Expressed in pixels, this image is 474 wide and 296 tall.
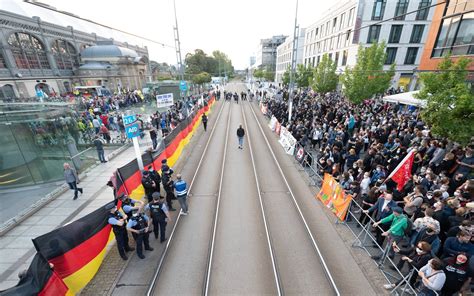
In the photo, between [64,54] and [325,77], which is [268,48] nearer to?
[64,54]

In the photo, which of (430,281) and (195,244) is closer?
(430,281)

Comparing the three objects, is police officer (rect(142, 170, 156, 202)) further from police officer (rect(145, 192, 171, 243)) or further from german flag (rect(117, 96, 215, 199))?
police officer (rect(145, 192, 171, 243))

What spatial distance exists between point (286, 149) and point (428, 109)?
779cm

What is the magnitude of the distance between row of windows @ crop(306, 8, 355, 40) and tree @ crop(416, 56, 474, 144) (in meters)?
30.8

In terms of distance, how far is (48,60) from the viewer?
144 feet

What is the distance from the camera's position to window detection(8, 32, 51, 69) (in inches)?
1457

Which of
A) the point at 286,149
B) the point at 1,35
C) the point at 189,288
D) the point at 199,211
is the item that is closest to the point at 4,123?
the point at 199,211

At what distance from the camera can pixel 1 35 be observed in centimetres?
3431

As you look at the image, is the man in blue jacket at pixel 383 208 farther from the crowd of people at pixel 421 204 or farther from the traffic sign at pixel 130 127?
the traffic sign at pixel 130 127

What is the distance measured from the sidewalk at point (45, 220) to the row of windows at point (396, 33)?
3945cm

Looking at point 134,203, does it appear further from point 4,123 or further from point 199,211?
point 4,123

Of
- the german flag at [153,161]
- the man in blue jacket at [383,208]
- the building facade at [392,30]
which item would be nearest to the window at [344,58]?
the building facade at [392,30]

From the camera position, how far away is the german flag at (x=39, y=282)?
13.1ft

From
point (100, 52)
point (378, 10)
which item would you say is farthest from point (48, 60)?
point (378, 10)
